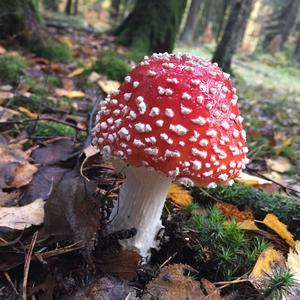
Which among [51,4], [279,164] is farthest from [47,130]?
[51,4]

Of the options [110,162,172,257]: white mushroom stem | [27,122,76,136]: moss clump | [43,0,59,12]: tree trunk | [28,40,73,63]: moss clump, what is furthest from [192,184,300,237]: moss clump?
[43,0,59,12]: tree trunk

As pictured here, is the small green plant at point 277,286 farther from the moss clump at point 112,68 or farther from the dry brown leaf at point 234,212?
the moss clump at point 112,68

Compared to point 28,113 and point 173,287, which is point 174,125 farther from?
point 28,113

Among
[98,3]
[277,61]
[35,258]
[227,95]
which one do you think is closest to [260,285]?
[227,95]

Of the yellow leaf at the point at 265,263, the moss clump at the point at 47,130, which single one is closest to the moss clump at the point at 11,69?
the moss clump at the point at 47,130

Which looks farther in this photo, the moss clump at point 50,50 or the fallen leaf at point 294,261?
the moss clump at point 50,50

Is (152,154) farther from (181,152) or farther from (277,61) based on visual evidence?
(277,61)
